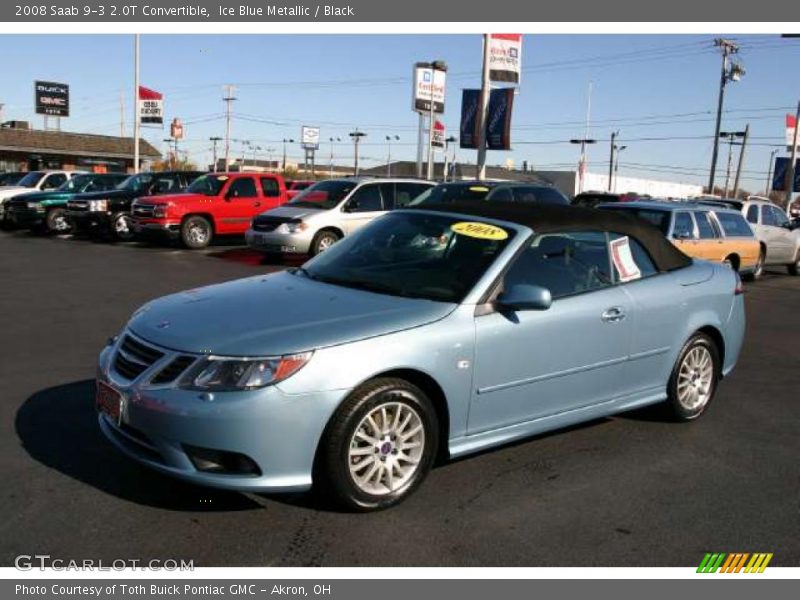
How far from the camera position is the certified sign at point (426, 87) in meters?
30.3

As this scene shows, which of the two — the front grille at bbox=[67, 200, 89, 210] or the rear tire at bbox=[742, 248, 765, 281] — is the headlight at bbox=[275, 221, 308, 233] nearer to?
the front grille at bbox=[67, 200, 89, 210]

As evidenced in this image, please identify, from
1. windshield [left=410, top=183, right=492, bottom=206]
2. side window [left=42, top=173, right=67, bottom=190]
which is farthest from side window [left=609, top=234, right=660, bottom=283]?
side window [left=42, top=173, right=67, bottom=190]

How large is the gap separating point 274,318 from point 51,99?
72171 mm

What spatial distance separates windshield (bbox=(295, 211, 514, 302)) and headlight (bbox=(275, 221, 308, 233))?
9.70m

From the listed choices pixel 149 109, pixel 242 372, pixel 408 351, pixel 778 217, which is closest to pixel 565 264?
pixel 408 351

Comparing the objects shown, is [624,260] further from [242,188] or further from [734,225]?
[242,188]

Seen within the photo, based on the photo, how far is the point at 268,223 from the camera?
51.0 feet

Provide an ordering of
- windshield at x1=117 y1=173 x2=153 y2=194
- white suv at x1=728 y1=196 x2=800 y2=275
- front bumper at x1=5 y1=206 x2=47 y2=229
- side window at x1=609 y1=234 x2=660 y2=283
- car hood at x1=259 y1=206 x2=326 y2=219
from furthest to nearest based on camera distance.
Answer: front bumper at x1=5 y1=206 x2=47 y2=229 < windshield at x1=117 y1=173 x2=153 y2=194 < white suv at x1=728 y1=196 x2=800 y2=275 < car hood at x1=259 y1=206 x2=326 y2=219 < side window at x1=609 y1=234 x2=660 y2=283

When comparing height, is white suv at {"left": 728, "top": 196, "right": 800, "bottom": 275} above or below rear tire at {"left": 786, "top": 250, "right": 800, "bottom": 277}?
above

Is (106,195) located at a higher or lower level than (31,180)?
lower

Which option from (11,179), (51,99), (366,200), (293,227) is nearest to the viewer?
(293,227)

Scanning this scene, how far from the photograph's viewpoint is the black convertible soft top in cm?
498

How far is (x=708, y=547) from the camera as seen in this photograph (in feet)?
12.3

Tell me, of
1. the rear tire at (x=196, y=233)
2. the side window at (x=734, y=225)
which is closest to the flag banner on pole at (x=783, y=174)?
the side window at (x=734, y=225)
